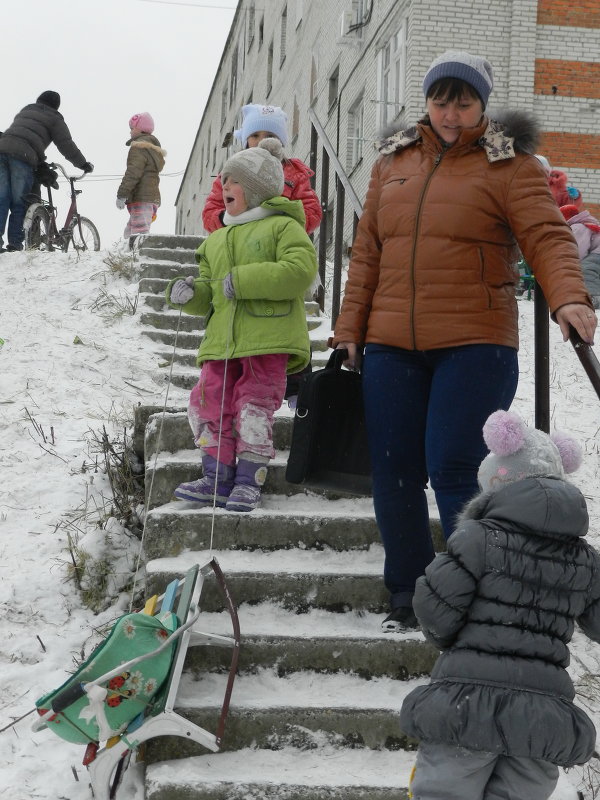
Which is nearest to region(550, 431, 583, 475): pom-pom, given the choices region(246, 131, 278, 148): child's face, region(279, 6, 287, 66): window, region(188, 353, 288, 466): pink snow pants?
region(188, 353, 288, 466): pink snow pants

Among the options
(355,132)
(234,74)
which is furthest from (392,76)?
(234,74)

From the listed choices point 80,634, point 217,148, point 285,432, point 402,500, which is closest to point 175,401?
point 285,432

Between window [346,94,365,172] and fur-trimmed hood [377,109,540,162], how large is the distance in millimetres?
12617

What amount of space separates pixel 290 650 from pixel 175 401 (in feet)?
7.37

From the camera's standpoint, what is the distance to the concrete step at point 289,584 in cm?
332

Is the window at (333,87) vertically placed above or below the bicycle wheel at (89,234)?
above

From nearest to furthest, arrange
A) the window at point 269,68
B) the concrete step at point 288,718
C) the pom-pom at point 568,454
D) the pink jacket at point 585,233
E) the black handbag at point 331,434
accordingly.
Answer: the pom-pom at point 568,454 < the concrete step at point 288,718 < the black handbag at point 331,434 < the pink jacket at point 585,233 < the window at point 269,68

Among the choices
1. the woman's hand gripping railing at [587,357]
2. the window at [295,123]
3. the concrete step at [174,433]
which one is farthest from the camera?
the window at [295,123]

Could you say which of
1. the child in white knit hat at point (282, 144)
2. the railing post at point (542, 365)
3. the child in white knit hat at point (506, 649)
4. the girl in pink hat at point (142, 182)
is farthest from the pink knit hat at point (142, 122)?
the child in white knit hat at point (506, 649)

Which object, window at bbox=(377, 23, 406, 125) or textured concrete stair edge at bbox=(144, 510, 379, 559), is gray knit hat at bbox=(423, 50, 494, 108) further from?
window at bbox=(377, 23, 406, 125)

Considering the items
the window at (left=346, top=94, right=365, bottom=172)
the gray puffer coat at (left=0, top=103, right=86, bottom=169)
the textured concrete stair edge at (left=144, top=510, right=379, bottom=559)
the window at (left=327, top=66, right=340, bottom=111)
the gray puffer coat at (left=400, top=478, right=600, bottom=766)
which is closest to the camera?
the gray puffer coat at (left=400, top=478, right=600, bottom=766)

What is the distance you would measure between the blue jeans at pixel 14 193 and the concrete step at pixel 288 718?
23.7ft

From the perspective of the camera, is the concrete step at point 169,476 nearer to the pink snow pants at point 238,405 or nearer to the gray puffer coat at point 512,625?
the pink snow pants at point 238,405

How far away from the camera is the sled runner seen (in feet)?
8.44
